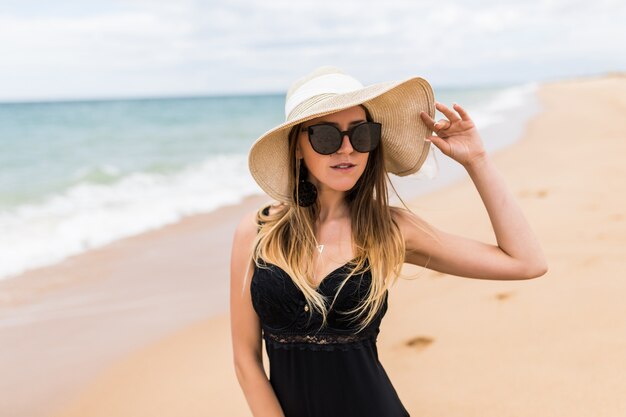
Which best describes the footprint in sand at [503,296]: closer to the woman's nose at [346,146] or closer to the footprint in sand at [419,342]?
the footprint in sand at [419,342]

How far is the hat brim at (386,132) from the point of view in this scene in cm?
214

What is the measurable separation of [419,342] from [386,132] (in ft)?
6.99

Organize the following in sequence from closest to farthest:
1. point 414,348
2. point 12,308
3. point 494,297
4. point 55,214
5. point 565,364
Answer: point 565,364 → point 414,348 → point 494,297 → point 12,308 → point 55,214

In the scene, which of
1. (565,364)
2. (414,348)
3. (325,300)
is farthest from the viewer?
(414,348)

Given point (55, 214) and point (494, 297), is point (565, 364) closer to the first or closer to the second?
point (494, 297)

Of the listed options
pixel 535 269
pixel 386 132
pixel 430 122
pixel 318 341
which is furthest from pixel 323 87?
pixel 535 269

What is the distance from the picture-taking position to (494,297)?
14.9 feet

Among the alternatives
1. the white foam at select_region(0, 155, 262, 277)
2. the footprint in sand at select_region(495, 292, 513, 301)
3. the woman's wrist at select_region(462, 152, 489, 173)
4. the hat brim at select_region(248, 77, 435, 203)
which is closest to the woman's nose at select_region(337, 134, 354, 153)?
the hat brim at select_region(248, 77, 435, 203)

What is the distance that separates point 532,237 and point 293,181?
0.92 metres

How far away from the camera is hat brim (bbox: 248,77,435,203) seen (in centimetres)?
214

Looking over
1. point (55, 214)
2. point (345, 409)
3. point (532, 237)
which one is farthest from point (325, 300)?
point (55, 214)

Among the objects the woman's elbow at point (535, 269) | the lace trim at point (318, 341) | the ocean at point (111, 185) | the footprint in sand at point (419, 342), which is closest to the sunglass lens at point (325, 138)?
the ocean at point (111, 185)

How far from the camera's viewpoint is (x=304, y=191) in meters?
2.41

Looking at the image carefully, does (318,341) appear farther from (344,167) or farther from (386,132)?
(386,132)
